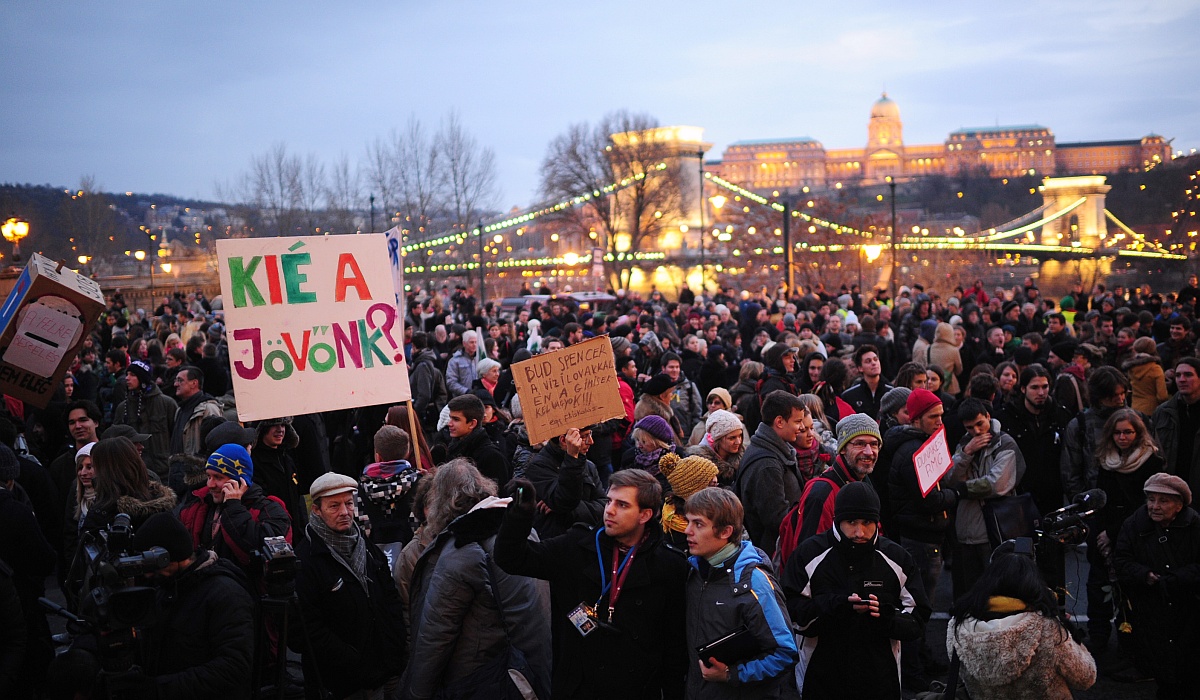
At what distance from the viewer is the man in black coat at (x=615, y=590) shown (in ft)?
12.4

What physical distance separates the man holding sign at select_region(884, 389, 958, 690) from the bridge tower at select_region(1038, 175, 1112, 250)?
309 ft

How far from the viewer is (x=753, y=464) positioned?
5.68 m

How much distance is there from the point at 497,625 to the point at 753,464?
2.07 meters

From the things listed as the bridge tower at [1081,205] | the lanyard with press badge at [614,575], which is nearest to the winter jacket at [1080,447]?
the lanyard with press badge at [614,575]

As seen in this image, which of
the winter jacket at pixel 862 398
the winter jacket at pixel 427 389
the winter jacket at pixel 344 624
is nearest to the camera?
the winter jacket at pixel 344 624

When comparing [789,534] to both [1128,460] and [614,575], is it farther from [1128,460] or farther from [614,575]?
[1128,460]

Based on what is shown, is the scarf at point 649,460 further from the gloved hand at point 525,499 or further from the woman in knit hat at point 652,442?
the gloved hand at point 525,499

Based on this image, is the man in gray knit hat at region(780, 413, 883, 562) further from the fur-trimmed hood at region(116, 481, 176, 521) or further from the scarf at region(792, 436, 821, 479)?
the fur-trimmed hood at region(116, 481, 176, 521)

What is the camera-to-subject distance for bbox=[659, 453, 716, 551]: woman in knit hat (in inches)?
190

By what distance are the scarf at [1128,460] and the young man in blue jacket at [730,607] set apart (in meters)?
3.70

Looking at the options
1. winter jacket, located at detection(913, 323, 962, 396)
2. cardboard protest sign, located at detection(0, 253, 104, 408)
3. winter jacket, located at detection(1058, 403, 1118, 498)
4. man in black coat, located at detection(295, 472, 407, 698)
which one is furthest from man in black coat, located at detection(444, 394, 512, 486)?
winter jacket, located at detection(913, 323, 962, 396)

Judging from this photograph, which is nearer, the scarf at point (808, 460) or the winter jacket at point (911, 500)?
the winter jacket at point (911, 500)

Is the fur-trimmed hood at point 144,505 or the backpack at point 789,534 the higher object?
the fur-trimmed hood at point 144,505

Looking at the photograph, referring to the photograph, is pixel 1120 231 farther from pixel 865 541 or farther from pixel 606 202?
pixel 865 541
